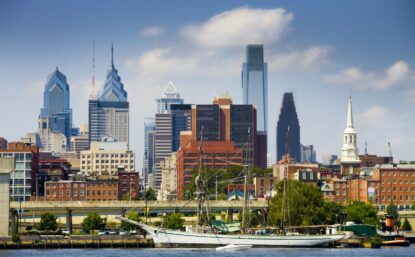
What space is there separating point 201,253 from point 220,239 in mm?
15556

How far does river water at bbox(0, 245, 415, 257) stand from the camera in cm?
15688

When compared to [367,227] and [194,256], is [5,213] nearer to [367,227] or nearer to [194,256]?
[194,256]

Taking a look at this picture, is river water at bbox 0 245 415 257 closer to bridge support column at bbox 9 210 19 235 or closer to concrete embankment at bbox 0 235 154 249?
concrete embankment at bbox 0 235 154 249

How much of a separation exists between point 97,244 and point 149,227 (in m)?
8.59

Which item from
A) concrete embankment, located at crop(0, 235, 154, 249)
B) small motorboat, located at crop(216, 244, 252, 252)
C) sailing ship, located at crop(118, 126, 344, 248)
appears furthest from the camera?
sailing ship, located at crop(118, 126, 344, 248)

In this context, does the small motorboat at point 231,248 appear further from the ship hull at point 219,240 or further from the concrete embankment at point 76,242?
the concrete embankment at point 76,242

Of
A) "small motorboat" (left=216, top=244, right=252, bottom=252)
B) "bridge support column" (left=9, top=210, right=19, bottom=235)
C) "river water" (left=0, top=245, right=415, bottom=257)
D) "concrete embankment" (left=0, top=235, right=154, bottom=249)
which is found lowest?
"river water" (left=0, top=245, right=415, bottom=257)

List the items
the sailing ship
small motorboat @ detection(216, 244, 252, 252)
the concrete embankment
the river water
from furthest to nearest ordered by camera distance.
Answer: the sailing ship → small motorboat @ detection(216, 244, 252, 252) → the concrete embankment → the river water

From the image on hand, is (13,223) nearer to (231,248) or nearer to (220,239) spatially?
(220,239)

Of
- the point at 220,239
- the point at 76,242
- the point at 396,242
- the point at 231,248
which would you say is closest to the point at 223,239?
the point at 220,239

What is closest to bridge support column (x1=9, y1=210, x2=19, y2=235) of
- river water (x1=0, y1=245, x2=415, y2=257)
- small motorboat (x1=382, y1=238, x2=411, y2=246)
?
river water (x1=0, y1=245, x2=415, y2=257)

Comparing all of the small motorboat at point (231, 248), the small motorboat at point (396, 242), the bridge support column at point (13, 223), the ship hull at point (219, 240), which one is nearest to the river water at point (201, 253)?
the small motorboat at point (231, 248)

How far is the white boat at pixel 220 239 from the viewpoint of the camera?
7032 inches

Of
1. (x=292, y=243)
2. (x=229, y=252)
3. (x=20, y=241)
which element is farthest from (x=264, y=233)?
(x=20, y=241)
